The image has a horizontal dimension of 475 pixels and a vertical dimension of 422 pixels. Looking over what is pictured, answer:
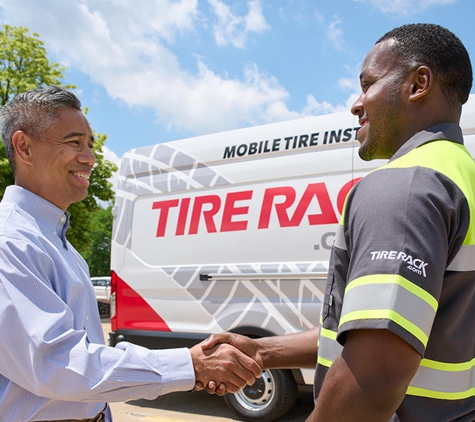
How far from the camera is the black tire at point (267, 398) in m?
4.73

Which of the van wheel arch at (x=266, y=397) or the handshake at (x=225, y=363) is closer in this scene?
the handshake at (x=225, y=363)

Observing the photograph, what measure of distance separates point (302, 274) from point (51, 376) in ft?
10.3

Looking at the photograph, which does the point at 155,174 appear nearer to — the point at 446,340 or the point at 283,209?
the point at 283,209

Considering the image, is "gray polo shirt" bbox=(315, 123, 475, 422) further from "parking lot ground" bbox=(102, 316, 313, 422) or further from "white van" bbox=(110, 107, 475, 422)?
"parking lot ground" bbox=(102, 316, 313, 422)

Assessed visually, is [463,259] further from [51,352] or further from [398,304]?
[51,352]

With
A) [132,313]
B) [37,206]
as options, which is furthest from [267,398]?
[37,206]

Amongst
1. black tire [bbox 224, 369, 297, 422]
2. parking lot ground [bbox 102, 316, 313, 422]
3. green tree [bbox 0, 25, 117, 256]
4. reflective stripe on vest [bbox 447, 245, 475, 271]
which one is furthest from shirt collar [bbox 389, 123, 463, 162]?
green tree [bbox 0, 25, 117, 256]

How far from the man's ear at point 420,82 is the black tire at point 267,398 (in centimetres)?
376

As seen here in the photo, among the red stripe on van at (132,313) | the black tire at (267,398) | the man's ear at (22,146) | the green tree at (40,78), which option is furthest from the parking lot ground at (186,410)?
the green tree at (40,78)

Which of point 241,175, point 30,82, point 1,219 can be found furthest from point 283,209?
point 30,82

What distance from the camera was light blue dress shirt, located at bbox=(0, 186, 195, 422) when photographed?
154 cm

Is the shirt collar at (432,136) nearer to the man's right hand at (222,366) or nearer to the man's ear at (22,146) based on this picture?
the man's right hand at (222,366)

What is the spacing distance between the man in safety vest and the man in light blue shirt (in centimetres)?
64

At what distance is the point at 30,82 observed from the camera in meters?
16.5
